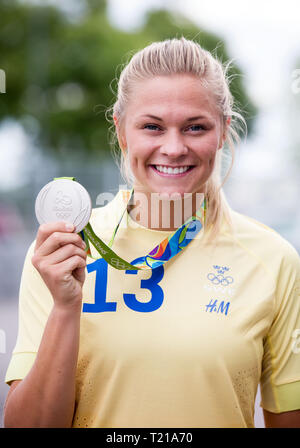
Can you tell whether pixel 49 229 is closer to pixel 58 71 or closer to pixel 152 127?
pixel 152 127

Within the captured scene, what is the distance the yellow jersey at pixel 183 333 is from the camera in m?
2.15

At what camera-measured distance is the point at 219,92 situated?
2412mm

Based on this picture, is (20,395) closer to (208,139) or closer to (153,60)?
(208,139)

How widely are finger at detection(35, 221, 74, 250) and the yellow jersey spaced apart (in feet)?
0.97

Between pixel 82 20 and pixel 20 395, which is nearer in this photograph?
pixel 20 395

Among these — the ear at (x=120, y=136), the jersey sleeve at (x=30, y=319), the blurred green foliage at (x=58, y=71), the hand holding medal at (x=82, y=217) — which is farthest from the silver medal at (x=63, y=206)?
the blurred green foliage at (x=58, y=71)

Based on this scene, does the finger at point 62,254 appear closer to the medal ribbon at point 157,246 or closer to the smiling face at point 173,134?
the medal ribbon at point 157,246

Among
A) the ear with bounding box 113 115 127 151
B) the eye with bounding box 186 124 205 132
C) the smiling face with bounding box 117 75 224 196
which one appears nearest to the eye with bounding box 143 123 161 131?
the smiling face with bounding box 117 75 224 196

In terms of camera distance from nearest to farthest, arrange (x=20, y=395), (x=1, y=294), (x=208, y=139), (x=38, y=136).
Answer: (x=20, y=395) → (x=208, y=139) → (x=1, y=294) → (x=38, y=136)

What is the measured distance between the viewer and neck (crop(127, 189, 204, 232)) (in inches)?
95.3

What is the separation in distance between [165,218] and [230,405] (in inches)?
32.3

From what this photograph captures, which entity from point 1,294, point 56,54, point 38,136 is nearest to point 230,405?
point 1,294

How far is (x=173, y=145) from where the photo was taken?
2230mm

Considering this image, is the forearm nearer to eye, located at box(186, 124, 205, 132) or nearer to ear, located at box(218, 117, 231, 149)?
eye, located at box(186, 124, 205, 132)
